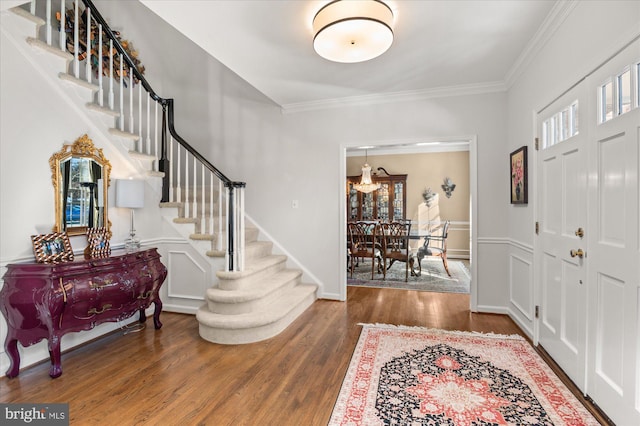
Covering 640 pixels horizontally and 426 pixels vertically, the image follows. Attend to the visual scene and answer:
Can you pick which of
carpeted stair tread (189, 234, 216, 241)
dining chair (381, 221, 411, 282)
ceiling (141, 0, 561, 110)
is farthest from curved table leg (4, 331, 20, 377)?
dining chair (381, 221, 411, 282)

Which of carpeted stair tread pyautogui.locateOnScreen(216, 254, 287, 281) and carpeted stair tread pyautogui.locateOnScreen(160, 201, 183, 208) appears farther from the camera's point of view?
carpeted stair tread pyautogui.locateOnScreen(160, 201, 183, 208)

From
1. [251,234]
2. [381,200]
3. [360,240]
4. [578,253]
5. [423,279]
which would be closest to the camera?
[578,253]

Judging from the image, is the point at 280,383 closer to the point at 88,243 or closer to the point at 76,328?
the point at 76,328

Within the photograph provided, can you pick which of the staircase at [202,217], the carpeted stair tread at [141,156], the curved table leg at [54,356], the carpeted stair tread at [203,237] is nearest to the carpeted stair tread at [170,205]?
the staircase at [202,217]

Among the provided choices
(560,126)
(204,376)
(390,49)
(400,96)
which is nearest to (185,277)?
(204,376)

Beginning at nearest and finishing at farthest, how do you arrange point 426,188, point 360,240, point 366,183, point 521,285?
point 521,285 < point 360,240 < point 366,183 < point 426,188

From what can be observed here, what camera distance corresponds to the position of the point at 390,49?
2881 millimetres

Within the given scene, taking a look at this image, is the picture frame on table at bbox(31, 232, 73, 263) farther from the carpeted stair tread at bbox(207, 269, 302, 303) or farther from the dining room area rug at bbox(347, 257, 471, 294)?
the dining room area rug at bbox(347, 257, 471, 294)

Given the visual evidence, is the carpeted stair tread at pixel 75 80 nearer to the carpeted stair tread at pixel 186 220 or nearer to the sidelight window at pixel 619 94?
the carpeted stair tread at pixel 186 220

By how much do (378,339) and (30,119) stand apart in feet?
11.3

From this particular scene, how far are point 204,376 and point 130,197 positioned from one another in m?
1.88

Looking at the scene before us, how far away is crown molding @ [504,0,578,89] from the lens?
220cm

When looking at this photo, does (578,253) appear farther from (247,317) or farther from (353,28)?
(247,317)

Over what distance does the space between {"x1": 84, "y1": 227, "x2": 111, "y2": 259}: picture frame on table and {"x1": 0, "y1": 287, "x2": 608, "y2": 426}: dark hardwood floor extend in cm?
85
